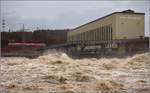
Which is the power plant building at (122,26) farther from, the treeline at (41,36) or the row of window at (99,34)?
the treeline at (41,36)

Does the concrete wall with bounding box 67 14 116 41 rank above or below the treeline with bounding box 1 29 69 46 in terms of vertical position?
above

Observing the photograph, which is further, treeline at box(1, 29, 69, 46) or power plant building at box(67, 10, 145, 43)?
treeline at box(1, 29, 69, 46)

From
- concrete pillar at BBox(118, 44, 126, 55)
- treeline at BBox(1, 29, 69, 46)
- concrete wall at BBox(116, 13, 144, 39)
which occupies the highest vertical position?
concrete wall at BBox(116, 13, 144, 39)

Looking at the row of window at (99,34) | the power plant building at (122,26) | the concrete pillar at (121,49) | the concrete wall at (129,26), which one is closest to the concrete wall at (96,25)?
the power plant building at (122,26)

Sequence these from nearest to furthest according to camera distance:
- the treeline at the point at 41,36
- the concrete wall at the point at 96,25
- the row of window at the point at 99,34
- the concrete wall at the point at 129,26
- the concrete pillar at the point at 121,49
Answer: the concrete pillar at the point at 121,49
the concrete wall at the point at 129,26
the concrete wall at the point at 96,25
the row of window at the point at 99,34
the treeline at the point at 41,36

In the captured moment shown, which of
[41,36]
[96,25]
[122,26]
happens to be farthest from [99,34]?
[41,36]

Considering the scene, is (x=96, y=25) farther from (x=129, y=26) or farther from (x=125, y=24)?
(x=129, y=26)

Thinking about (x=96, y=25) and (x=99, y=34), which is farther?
(x=96, y=25)

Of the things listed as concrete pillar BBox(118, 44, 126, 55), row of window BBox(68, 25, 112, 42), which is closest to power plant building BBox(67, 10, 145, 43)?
row of window BBox(68, 25, 112, 42)

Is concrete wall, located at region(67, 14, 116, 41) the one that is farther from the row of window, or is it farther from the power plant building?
the row of window

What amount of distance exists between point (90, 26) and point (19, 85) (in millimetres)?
23342

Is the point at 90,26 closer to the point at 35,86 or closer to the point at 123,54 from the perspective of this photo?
the point at 123,54

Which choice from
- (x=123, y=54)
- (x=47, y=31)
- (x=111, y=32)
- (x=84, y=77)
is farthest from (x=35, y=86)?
(x=47, y=31)

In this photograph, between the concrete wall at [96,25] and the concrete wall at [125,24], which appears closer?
the concrete wall at [125,24]
